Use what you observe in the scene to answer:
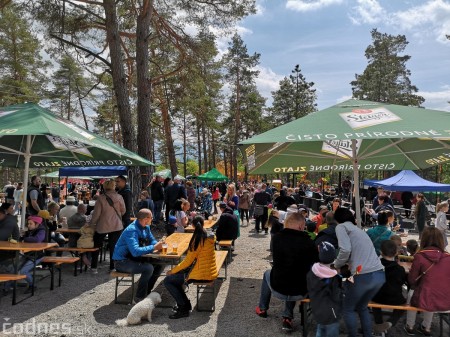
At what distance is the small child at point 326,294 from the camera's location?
3.68m

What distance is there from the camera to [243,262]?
329 inches

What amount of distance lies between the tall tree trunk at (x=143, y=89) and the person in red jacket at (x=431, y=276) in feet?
31.7

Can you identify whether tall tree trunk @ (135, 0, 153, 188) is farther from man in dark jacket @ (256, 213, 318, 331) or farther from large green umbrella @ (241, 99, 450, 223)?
man in dark jacket @ (256, 213, 318, 331)

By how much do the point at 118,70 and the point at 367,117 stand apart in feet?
30.1

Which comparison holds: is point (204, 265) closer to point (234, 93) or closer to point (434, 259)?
point (434, 259)

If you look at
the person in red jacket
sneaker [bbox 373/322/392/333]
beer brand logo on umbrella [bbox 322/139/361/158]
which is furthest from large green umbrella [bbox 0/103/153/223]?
the person in red jacket

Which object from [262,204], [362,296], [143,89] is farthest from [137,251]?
[143,89]

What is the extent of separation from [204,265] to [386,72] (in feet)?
131

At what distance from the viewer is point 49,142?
7.76 metres

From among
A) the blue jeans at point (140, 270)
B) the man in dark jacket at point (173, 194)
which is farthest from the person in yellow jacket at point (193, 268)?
the man in dark jacket at point (173, 194)

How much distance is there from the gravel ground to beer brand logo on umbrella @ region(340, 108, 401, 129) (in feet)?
8.27

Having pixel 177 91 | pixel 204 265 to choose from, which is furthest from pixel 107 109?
pixel 204 265

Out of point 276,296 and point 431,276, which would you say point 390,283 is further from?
point 276,296

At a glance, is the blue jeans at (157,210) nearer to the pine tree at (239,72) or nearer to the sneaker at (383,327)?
the sneaker at (383,327)
